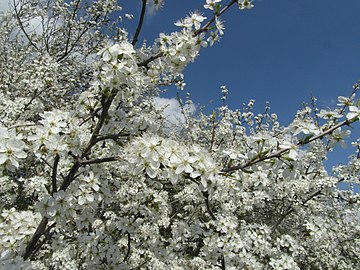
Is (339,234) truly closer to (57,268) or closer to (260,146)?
(57,268)

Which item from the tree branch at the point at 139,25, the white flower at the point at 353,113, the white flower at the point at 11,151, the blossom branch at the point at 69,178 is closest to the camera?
the white flower at the point at 11,151

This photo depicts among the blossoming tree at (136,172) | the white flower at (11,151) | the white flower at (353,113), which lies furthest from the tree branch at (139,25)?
the white flower at (353,113)

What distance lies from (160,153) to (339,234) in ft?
28.9

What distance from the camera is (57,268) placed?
5.64 meters

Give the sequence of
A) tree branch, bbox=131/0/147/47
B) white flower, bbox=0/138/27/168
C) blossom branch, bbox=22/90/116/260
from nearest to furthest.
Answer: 1. white flower, bbox=0/138/27/168
2. blossom branch, bbox=22/90/116/260
3. tree branch, bbox=131/0/147/47

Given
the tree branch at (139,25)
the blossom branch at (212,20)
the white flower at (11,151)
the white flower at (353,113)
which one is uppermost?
the blossom branch at (212,20)

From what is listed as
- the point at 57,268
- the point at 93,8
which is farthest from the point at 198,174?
the point at 93,8

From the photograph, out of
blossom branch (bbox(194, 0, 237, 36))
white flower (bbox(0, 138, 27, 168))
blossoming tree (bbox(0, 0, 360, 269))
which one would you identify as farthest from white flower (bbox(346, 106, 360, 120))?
white flower (bbox(0, 138, 27, 168))

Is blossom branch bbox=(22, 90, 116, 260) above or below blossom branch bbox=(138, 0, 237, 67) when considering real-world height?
below

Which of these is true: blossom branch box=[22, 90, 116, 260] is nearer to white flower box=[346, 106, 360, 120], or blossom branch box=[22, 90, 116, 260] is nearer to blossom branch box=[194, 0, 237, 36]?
blossom branch box=[194, 0, 237, 36]

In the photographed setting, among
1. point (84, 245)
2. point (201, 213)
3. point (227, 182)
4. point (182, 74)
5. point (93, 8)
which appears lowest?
point (84, 245)

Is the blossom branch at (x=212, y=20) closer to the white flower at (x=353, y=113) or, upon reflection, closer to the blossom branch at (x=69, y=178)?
the blossom branch at (x=69, y=178)

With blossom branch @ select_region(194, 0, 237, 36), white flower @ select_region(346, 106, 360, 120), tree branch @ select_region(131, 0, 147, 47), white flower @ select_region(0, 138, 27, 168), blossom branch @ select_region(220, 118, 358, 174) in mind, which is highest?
blossom branch @ select_region(194, 0, 237, 36)

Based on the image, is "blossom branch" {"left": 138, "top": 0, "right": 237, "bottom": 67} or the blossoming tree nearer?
the blossoming tree
